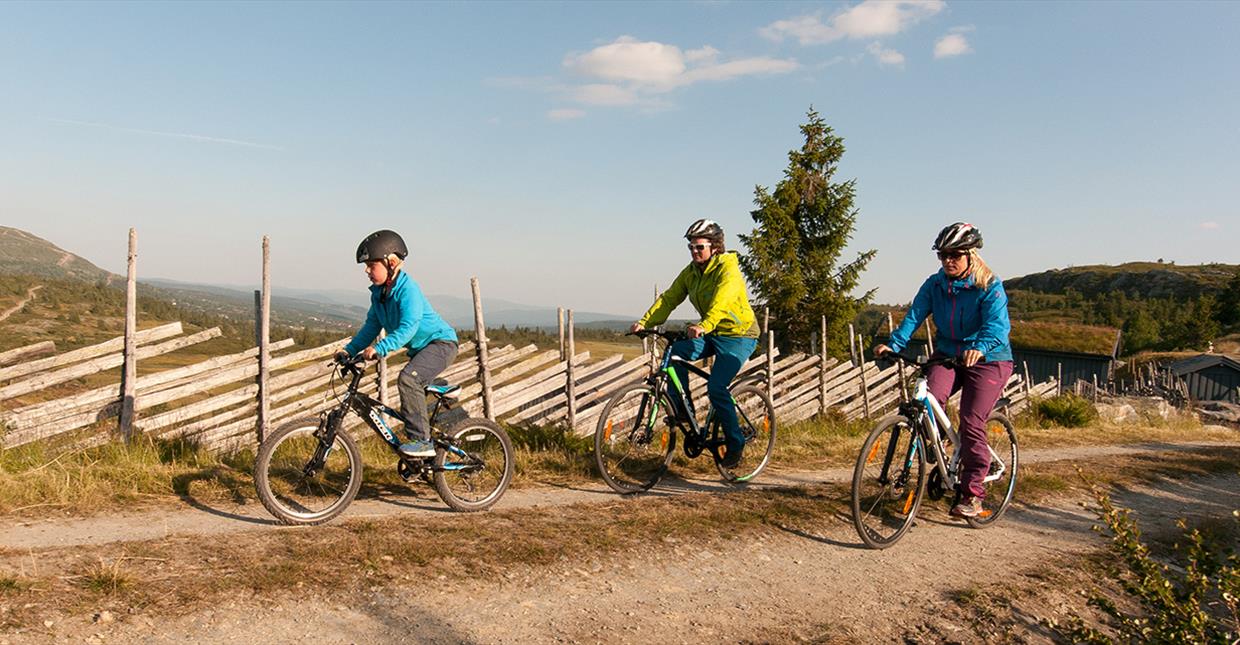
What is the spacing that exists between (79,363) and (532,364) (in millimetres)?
5180

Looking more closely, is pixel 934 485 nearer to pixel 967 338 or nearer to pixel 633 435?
pixel 967 338

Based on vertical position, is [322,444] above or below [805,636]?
above

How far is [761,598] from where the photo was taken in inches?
152

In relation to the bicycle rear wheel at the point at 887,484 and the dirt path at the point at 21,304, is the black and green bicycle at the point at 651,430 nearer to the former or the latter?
the bicycle rear wheel at the point at 887,484

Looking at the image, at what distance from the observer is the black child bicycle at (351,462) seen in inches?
188

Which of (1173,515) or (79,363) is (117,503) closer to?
(79,363)

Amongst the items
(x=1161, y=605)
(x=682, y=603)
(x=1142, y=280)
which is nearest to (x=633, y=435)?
(x=682, y=603)

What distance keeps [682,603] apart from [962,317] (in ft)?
9.86

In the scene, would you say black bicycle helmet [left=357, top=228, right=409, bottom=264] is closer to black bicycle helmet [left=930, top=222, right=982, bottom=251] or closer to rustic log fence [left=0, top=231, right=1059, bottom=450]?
rustic log fence [left=0, top=231, right=1059, bottom=450]

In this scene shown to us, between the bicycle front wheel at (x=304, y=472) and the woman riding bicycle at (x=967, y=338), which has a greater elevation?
the woman riding bicycle at (x=967, y=338)

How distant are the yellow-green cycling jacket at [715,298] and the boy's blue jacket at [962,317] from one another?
4.08 ft

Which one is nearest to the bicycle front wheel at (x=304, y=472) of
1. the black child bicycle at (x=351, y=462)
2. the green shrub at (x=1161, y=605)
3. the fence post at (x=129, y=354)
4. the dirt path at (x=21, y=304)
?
the black child bicycle at (x=351, y=462)

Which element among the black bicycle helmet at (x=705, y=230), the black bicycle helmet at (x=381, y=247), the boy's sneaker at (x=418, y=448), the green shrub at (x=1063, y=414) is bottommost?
the green shrub at (x=1063, y=414)

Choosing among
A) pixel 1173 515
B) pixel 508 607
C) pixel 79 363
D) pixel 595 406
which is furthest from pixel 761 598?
pixel 79 363
